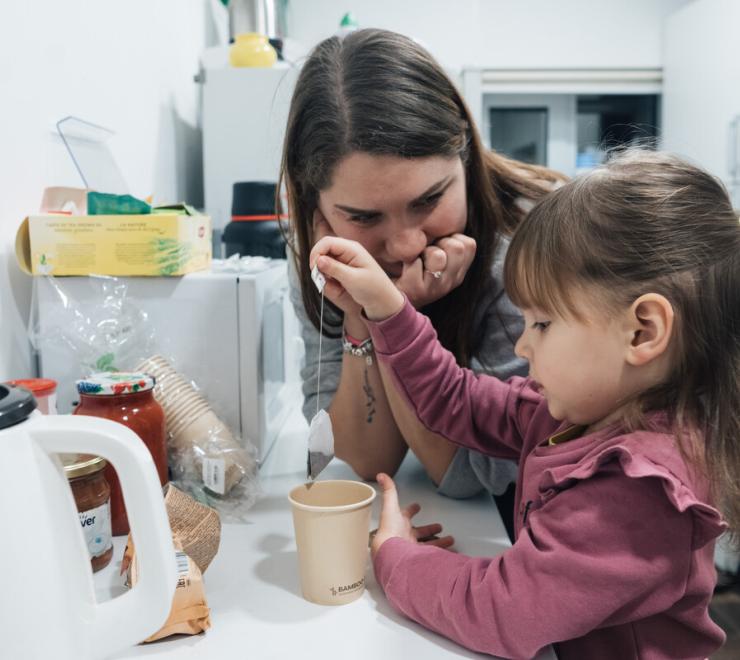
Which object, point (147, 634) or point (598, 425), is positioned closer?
point (147, 634)

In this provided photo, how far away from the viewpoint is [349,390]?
1085 millimetres

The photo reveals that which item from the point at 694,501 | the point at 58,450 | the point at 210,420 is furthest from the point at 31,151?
the point at 694,501

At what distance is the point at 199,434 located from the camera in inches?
35.7

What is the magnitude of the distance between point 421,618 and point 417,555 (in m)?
0.06

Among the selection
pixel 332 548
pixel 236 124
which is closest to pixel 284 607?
pixel 332 548

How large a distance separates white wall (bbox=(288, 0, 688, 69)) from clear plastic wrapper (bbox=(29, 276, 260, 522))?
2.45 meters

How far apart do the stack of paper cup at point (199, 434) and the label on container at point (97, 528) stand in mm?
173

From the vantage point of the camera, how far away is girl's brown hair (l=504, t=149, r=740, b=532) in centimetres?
63

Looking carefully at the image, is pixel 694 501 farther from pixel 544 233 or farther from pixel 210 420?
pixel 210 420

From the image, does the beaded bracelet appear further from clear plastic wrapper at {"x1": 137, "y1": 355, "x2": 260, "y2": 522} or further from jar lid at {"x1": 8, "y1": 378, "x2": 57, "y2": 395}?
jar lid at {"x1": 8, "y1": 378, "x2": 57, "y2": 395}

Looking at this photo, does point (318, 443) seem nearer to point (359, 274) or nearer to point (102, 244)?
point (359, 274)

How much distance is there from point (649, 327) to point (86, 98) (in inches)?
39.5

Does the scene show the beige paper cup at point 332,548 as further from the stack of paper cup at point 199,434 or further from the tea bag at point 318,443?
the stack of paper cup at point 199,434

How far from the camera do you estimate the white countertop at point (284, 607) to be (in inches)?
23.6
